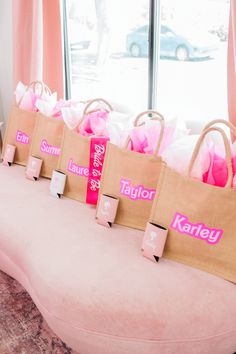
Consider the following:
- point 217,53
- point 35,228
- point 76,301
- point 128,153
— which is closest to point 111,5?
point 217,53

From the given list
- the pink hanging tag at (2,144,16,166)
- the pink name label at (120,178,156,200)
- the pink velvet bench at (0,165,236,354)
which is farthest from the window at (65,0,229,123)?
the pink velvet bench at (0,165,236,354)

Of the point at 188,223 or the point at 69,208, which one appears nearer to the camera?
the point at 188,223

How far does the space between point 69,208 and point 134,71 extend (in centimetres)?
168

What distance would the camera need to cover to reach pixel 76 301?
3.71 ft

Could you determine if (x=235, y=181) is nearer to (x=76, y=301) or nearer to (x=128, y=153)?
(x=128, y=153)

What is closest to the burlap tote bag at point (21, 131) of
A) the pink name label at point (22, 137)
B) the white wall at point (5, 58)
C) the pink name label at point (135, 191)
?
the pink name label at point (22, 137)

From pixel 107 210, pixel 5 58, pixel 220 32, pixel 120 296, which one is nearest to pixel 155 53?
pixel 220 32

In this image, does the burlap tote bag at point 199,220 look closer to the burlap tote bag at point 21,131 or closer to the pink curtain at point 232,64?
the pink curtain at point 232,64

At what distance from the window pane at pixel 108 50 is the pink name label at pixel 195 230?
169 cm

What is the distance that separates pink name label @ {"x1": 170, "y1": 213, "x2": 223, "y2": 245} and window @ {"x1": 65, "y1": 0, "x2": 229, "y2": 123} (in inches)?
40.0

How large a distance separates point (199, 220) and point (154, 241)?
0.17 metres

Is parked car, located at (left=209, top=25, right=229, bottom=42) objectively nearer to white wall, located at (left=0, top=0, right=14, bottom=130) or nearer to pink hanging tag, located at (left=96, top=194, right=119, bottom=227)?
pink hanging tag, located at (left=96, top=194, right=119, bottom=227)

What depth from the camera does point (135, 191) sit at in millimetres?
1432

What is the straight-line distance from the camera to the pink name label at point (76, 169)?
5.57ft
